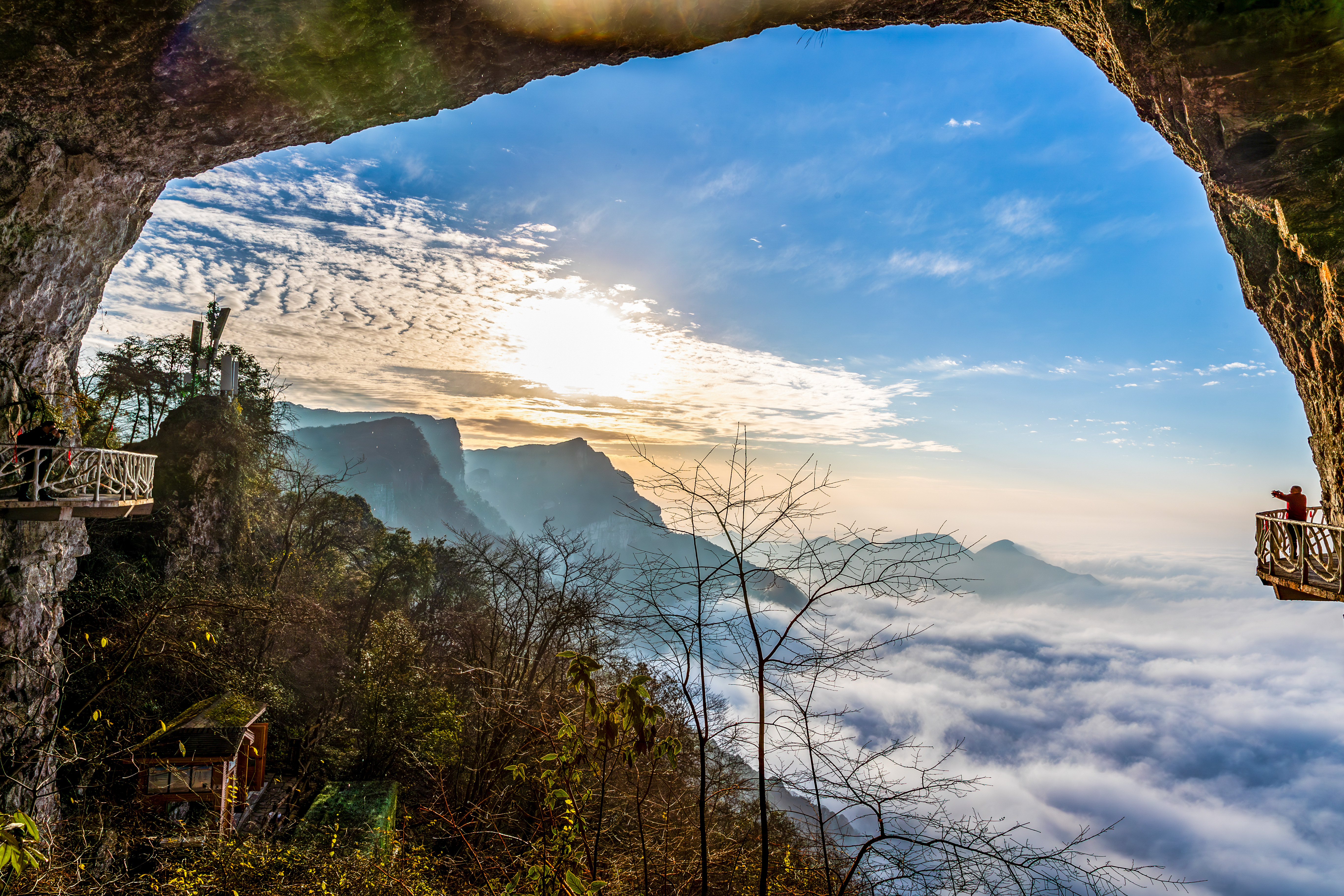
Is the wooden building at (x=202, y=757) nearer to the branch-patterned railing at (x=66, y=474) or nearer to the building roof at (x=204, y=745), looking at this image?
Result: the building roof at (x=204, y=745)

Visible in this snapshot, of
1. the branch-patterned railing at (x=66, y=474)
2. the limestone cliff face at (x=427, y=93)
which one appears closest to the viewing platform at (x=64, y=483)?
the branch-patterned railing at (x=66, y=474)

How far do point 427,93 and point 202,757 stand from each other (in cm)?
1103

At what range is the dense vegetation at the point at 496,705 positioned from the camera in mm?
3279

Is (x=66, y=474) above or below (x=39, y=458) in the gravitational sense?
below

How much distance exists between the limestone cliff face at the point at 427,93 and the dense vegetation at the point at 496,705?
2.82 meters

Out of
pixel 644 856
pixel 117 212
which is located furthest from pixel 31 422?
pixel 644 856

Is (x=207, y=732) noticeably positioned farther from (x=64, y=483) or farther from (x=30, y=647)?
(x=64, y=483)

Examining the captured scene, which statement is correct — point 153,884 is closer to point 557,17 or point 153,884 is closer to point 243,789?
point 243,789

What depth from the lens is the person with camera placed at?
7289 millimetres

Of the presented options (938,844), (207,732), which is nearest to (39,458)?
(207,732)

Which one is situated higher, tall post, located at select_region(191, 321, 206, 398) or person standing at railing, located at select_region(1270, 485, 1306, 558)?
tall post, located at select_region(191, 321, 206, 398)

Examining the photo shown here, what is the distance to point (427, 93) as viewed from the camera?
8.95 metres

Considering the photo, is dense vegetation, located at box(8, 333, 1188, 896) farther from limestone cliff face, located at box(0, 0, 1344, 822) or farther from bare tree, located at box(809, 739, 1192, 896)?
limestone cliff face, located at box(0, 0, 1344, 822)

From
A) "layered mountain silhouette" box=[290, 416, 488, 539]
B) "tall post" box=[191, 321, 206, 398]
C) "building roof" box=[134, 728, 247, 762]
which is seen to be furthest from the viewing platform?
"layered mountain silhouette" box=[290, 416, 488, 539]
